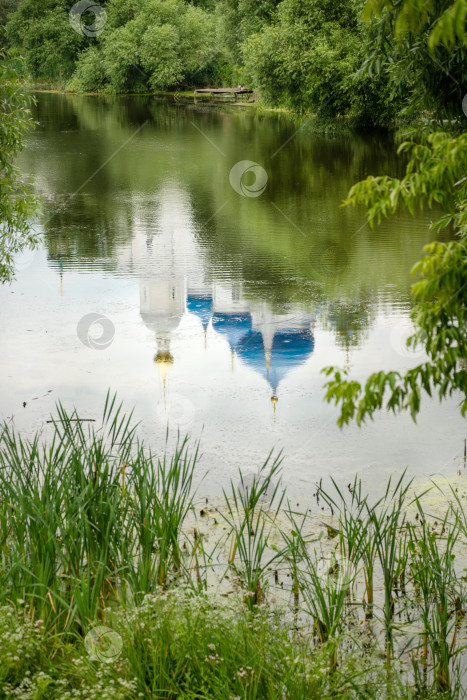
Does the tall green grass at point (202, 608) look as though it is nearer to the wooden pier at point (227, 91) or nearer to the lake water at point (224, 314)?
the lake water at point (224, 314)

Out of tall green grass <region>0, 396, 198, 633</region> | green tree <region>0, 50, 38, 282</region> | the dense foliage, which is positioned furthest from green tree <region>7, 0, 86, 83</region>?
tall green grass <region>0, 396, 198, 633</region>

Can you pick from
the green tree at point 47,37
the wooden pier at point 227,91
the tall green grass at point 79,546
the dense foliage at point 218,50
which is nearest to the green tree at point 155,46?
the dense foliage at point 218,50

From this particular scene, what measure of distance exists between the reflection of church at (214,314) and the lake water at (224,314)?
35 millimetres

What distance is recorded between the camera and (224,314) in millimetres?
11203

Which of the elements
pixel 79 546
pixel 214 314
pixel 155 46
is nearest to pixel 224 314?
pixel 214 314

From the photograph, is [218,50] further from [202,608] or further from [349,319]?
[202,608]

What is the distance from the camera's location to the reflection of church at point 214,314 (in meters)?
9.55

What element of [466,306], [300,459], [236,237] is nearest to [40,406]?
[300,459]

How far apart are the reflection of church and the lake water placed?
35 millimetres

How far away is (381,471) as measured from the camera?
6.82m

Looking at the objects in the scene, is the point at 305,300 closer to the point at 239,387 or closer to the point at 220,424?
the point at 239,387

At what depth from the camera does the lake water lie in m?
7.58

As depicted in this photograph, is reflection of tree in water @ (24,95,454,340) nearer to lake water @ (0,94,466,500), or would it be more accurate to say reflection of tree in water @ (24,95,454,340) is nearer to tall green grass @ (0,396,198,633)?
lake water @ (0,94,466,500)

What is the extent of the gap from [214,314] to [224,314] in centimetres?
12
